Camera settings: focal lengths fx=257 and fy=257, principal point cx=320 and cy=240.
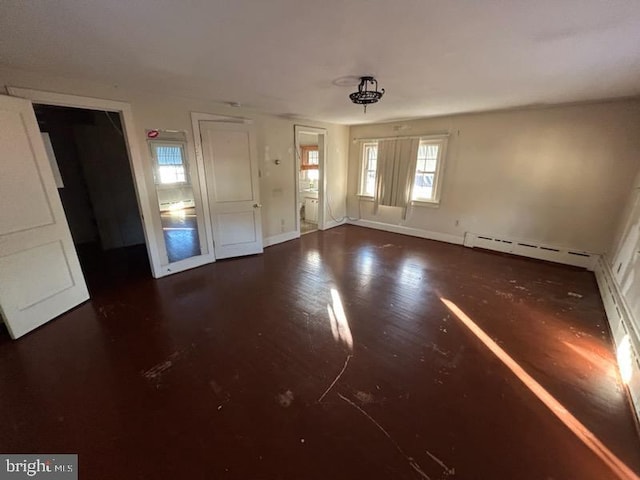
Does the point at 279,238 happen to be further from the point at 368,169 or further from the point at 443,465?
the point at 443,465

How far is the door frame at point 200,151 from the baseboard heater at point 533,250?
14.3ft

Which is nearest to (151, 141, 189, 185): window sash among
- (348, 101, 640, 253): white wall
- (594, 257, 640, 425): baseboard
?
(348, 101, 640, 253): white wall

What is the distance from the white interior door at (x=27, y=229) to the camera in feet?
7.11

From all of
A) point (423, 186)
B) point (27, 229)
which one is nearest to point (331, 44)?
point (27, 229)

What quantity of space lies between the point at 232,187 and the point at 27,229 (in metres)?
2.21

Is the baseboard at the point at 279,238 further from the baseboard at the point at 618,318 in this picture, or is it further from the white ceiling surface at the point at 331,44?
the baseboard at the point at 618,318

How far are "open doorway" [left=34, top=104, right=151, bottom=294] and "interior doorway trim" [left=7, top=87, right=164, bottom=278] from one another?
1.78 ft

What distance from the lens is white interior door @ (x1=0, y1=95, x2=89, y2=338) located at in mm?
2168

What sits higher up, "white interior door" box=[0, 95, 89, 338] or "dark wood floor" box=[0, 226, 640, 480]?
"white interior door" box=[0, 95, 89, 338]

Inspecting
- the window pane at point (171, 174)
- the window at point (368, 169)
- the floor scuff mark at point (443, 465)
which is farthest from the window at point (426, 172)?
the window pane at point (171, 174)

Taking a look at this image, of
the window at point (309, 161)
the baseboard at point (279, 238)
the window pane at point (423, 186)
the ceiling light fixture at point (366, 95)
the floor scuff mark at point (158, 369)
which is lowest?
the floor scuff mark at point (158, 369)

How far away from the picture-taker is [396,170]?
5.26 metres

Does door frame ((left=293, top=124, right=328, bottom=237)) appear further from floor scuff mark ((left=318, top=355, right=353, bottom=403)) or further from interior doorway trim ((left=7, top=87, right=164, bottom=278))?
floor scuff mark ((left=318, top=355, right=353, bottom=403))

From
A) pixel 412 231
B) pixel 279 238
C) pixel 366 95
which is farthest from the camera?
pixel 412 231
